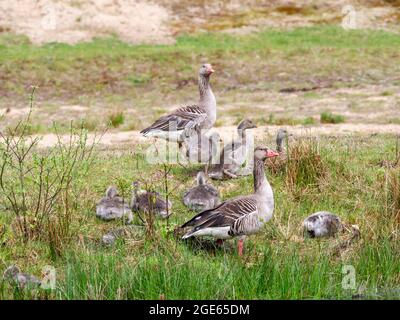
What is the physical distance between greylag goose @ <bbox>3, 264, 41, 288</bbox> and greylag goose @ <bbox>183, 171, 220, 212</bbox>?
2538mm

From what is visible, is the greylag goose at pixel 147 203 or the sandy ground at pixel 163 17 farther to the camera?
the sandy ground at pixel 163 17

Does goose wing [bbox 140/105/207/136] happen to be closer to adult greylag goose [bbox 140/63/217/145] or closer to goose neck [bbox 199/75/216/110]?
adult greylag goose [bbox 140/63/217/145]

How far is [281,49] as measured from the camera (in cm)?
2505

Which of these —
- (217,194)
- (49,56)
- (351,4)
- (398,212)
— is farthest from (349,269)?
(351,4)

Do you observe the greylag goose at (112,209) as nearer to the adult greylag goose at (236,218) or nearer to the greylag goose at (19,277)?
the adult greylag goose at (236,218)

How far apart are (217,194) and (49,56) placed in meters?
14.7

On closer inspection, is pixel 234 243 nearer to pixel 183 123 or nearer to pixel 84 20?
pixel 183 123

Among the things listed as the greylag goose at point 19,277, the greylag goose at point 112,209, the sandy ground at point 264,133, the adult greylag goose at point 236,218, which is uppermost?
the adult greylag goose at point 236,218

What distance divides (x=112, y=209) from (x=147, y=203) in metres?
0.40

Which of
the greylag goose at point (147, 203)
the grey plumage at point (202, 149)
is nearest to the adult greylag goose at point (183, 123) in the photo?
the grey plumage at point (202, 149)

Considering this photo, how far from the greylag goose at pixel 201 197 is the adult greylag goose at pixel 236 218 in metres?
0.89

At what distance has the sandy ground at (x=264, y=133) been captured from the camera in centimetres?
1433

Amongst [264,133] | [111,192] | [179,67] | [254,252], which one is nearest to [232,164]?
[111,192]

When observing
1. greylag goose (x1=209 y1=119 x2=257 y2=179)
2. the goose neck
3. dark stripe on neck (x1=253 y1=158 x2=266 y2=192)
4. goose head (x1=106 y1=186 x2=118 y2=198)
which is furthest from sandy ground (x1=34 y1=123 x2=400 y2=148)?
dark stripe on neck (x1=253 y1=158 x2=266 y2=192)
